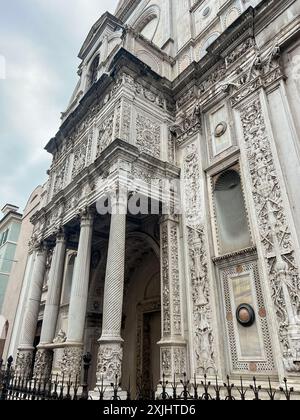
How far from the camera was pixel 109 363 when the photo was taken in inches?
283

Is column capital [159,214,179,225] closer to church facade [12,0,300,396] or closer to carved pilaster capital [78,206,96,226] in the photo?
church facade [12,0,300,396]

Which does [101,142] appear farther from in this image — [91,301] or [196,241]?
[91,301]

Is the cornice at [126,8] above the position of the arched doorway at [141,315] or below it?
above

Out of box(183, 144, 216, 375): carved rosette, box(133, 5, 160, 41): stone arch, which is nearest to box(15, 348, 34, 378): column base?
box(183, 144, 216, 375): carved rosette

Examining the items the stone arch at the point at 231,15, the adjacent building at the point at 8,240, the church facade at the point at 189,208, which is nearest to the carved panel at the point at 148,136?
the church facade at the point at 189,208

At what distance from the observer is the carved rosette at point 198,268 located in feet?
25.7

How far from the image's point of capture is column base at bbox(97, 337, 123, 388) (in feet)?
23.1

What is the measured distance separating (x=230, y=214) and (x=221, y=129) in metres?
2.84

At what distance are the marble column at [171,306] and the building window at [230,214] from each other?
1597 millimetres

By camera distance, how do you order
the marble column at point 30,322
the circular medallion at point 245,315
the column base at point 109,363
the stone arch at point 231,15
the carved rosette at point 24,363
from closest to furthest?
1. the column base at point 109,363
2. the circular medallion at point 245,315
3. the stone arch at point 231,15
4. the carved rosette at point 24,363
5. the marble column at point 30,322

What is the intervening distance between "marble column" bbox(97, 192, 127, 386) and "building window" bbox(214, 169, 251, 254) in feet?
9.49

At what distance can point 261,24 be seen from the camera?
9.20m

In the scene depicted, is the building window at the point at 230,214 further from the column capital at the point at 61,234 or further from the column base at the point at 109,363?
the column capital at the point at 61,234

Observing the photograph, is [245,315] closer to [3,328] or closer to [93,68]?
[93,68]
